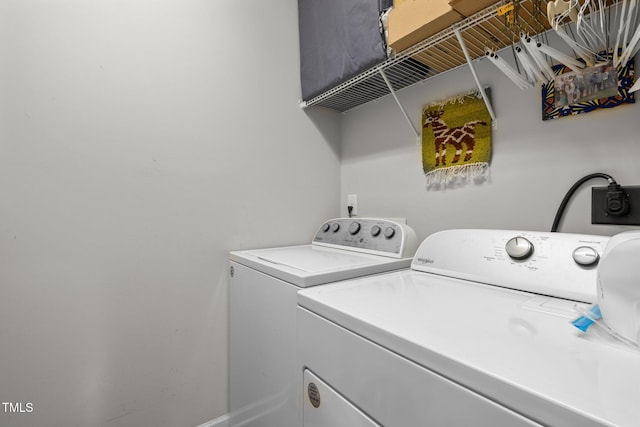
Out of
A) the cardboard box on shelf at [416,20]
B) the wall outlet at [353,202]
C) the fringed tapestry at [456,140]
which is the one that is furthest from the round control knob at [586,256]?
the wall outlet at [353,202]

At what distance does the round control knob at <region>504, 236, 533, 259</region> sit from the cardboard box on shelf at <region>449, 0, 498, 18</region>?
0.66 m

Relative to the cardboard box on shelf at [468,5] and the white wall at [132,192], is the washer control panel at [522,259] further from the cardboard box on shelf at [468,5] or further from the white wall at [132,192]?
the white wall at [132,192]

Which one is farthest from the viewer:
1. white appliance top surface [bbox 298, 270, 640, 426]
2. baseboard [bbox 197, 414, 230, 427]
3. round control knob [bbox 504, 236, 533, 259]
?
baseboard [bbox 197, 414, 230, 427]

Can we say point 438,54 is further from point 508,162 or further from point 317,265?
point 317,265

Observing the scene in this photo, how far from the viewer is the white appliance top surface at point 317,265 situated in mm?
849

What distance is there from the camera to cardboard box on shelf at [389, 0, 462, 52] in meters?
0.88

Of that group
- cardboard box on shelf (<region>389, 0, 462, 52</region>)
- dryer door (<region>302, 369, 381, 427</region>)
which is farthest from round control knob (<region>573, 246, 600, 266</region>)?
cardboard box on shelf (<region>389, 0, 462, 52</region>)

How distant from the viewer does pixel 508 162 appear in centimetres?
108

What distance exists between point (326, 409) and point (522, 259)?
631 millimetres

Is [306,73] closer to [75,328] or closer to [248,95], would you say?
[248,95]

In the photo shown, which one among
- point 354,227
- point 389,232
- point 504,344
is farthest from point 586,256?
point 354,227

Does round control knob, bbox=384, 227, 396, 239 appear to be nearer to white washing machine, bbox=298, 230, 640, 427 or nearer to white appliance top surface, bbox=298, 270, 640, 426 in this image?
white washing machine, bbox=298, 230, 640, 427

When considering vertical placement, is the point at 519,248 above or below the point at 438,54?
below

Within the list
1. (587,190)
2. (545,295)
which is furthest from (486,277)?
(587,190)
